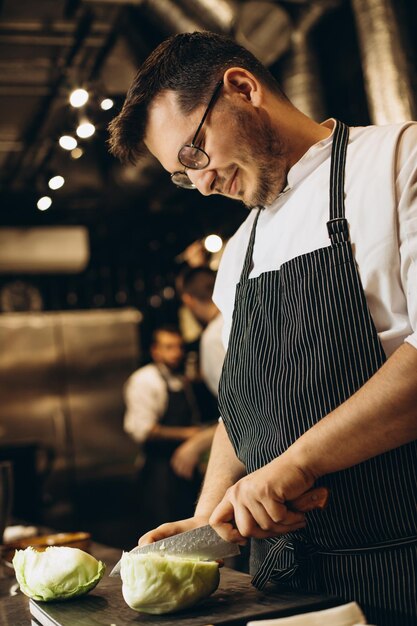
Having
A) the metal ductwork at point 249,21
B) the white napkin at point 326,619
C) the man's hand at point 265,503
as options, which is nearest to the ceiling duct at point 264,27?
the metal ductwork at point 249,21

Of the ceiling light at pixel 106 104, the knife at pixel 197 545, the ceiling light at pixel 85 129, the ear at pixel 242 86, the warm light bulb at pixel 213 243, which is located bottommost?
the knife at pixel 197 545

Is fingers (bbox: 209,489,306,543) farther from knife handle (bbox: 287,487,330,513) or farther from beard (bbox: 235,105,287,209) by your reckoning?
beard (bbox: 235,105,287,209)

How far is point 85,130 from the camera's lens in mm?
3754

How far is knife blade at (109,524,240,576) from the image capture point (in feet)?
4.79

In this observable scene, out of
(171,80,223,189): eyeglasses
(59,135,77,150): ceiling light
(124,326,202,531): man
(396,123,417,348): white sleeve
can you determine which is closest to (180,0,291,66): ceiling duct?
(59,135,77,150): ceiling light

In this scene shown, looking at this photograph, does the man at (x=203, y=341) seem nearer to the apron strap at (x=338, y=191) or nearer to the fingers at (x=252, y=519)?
the apron strap at (x=338, y=191)

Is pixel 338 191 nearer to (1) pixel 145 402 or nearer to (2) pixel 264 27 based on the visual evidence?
(2) pixel 264 27

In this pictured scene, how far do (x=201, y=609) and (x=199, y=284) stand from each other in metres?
3.29

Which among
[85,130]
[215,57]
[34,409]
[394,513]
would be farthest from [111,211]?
[394,513]

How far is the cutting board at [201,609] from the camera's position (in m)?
Answer: 1.26

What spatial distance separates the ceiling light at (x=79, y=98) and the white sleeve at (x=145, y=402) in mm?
2544

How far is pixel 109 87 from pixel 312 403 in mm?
4395

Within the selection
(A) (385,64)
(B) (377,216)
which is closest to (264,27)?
(A) (385,64)

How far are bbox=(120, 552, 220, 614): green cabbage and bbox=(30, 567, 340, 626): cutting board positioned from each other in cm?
2
